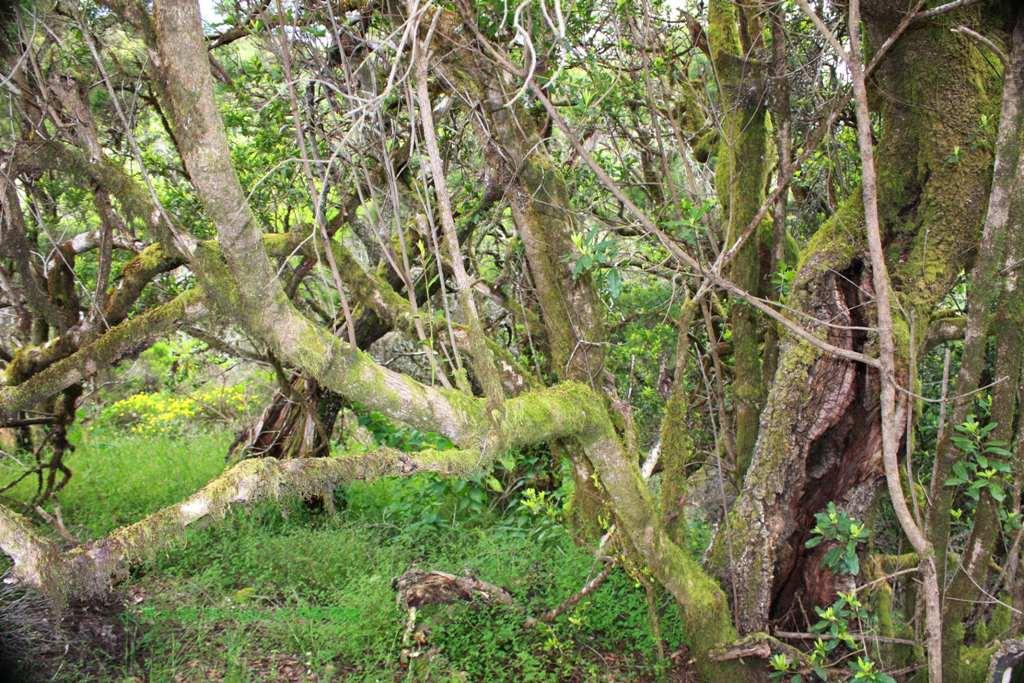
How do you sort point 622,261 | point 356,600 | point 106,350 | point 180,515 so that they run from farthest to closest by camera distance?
point 356,600 → point 106,350 → point 622,261 → point 180,515

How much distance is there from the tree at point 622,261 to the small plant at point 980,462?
22 mm

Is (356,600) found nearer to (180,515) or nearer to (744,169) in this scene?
(180,515)

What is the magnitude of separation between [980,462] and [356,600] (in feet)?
10.9

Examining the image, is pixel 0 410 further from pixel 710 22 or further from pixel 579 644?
pixel 710 22

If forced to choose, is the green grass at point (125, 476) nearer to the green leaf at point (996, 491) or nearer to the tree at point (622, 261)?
the tree at point (622, 261)

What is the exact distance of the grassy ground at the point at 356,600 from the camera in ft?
13.3

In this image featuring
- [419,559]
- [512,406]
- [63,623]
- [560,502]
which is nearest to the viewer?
[512,406]

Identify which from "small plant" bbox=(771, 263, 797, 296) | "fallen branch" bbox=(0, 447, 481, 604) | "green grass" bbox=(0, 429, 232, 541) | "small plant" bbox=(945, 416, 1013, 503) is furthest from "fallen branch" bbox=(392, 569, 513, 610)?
"green grass" bbox=(0, 429, 232, 541)

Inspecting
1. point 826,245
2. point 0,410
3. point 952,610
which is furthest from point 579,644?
point 0,410

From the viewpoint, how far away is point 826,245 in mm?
3730

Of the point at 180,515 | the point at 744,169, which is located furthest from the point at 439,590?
the point at 744,169

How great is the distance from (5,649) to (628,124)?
498 cm

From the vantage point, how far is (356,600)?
464 cm

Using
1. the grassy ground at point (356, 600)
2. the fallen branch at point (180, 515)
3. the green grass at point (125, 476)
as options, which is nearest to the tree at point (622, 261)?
the fallen branch at point (180, 515)
